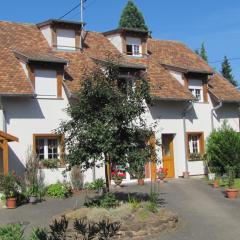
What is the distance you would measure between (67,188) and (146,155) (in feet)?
23.2

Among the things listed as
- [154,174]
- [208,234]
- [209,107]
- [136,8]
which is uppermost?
[136,8]

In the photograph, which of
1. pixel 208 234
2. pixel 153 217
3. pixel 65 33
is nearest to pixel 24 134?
pixel 65 33

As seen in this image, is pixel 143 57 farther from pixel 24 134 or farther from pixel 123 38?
pixel 24 134

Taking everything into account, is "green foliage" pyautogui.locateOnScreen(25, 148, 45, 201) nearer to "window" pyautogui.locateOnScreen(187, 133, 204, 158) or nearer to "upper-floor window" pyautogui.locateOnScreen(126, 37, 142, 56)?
"upper-floor window" pyautogui.locateOnScreen(126, 37, 142, 56)

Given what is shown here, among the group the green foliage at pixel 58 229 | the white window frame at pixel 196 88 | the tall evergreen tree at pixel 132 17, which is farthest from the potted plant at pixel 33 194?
the tall evergreen tree at pixel 132 17

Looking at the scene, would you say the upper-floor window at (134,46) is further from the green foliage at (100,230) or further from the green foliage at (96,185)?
the green foliage at (100,230)

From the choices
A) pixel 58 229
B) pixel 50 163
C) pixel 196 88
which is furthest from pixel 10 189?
pixel 58 229

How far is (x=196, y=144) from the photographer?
27.9 m

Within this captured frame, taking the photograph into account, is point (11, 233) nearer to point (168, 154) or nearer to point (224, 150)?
point (224, 150)

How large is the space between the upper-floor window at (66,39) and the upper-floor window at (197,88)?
6784mm

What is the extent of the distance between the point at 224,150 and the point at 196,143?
7.73 ft

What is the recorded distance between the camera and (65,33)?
24.7 m

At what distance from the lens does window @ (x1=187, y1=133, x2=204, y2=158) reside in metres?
27.4

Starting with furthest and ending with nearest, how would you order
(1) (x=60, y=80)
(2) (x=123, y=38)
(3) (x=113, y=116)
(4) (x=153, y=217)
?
(2) (x=123, y=38), (1) (x=60, y=80), (3) (x=113, y=116), (4) (x=153, y=217)
